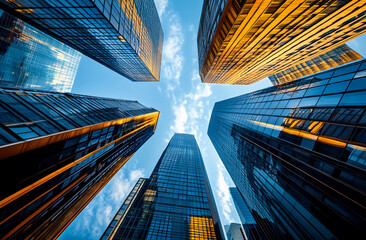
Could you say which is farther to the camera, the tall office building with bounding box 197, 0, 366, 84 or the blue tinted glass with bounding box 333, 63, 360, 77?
the tall office building with bounding box 197, 0, 366, 84

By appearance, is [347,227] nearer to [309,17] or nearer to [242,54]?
[309,17]

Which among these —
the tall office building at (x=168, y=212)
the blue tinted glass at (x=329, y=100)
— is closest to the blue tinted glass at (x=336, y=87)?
the blue tinted glass at (x=329, y=100)

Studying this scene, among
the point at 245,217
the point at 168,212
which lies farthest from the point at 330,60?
the point at 168,212

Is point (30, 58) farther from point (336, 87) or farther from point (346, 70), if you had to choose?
point (346, 70)

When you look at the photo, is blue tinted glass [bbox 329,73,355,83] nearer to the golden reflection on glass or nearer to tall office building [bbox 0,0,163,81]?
tall office building [bbox 0,0,163,81]

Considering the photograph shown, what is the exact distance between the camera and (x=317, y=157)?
43.1 ft

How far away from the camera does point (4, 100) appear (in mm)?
11445

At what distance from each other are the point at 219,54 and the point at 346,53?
216ft

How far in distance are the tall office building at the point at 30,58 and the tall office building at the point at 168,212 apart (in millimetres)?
59744

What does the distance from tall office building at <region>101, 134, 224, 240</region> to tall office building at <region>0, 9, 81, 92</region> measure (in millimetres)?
59744

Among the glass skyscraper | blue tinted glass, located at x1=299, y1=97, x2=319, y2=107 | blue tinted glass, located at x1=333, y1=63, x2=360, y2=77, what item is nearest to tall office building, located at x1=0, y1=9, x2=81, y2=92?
blue tinted glass, located at x1=299, y1=97, x2=319, y2=107

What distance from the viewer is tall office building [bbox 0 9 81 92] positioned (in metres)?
40.2

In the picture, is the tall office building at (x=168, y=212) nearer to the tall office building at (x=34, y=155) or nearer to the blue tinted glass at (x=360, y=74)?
the tall office building at (x=34, y=155)

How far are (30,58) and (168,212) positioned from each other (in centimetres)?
7544
